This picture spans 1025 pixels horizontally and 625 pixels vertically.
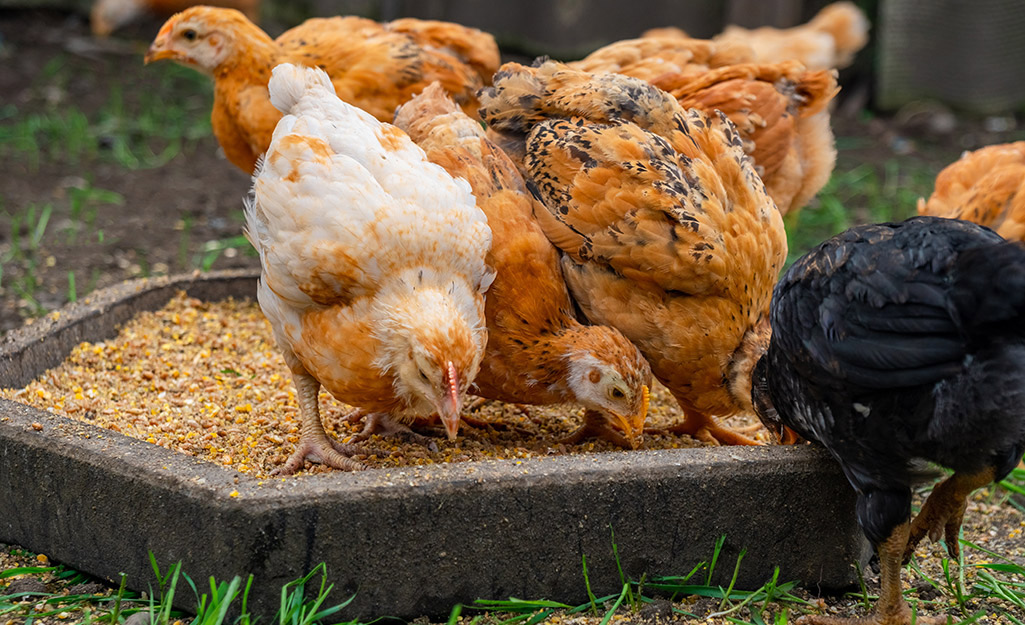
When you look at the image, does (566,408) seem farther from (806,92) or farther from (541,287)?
(806,92)

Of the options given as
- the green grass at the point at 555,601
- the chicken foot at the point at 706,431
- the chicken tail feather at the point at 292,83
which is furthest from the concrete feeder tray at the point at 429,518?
the chicken tail feather at the point at 292,83

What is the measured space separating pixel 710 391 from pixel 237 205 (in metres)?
4.11

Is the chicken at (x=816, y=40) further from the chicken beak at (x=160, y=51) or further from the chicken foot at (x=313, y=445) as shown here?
the chicken foot at (x=313, y=445)

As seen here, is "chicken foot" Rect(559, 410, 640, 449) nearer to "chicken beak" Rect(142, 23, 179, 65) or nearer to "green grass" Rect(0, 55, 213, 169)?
"chicken beak" Rect(142, 23, 179, 65)

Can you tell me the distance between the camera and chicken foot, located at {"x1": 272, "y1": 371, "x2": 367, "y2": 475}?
2969 millimetres

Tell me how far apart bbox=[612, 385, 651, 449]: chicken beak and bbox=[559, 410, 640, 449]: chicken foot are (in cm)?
11

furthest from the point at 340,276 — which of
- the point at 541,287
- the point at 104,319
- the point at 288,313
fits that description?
the point at 104,319

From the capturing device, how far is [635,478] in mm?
2568

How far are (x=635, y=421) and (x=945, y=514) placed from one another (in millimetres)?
927

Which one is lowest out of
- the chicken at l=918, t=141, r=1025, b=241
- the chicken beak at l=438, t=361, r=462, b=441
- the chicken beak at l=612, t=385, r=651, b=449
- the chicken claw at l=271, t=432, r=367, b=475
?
the chicken claw at l=271, t=432, r=367, b=475

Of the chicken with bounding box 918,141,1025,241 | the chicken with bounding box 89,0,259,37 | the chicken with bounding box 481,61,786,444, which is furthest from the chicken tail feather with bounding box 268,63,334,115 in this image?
the chicken with bounding box 89,0,259,37

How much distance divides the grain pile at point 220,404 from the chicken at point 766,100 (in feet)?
3.75

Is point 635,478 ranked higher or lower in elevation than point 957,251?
lower

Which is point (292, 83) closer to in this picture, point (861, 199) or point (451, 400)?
point (451, 400)
